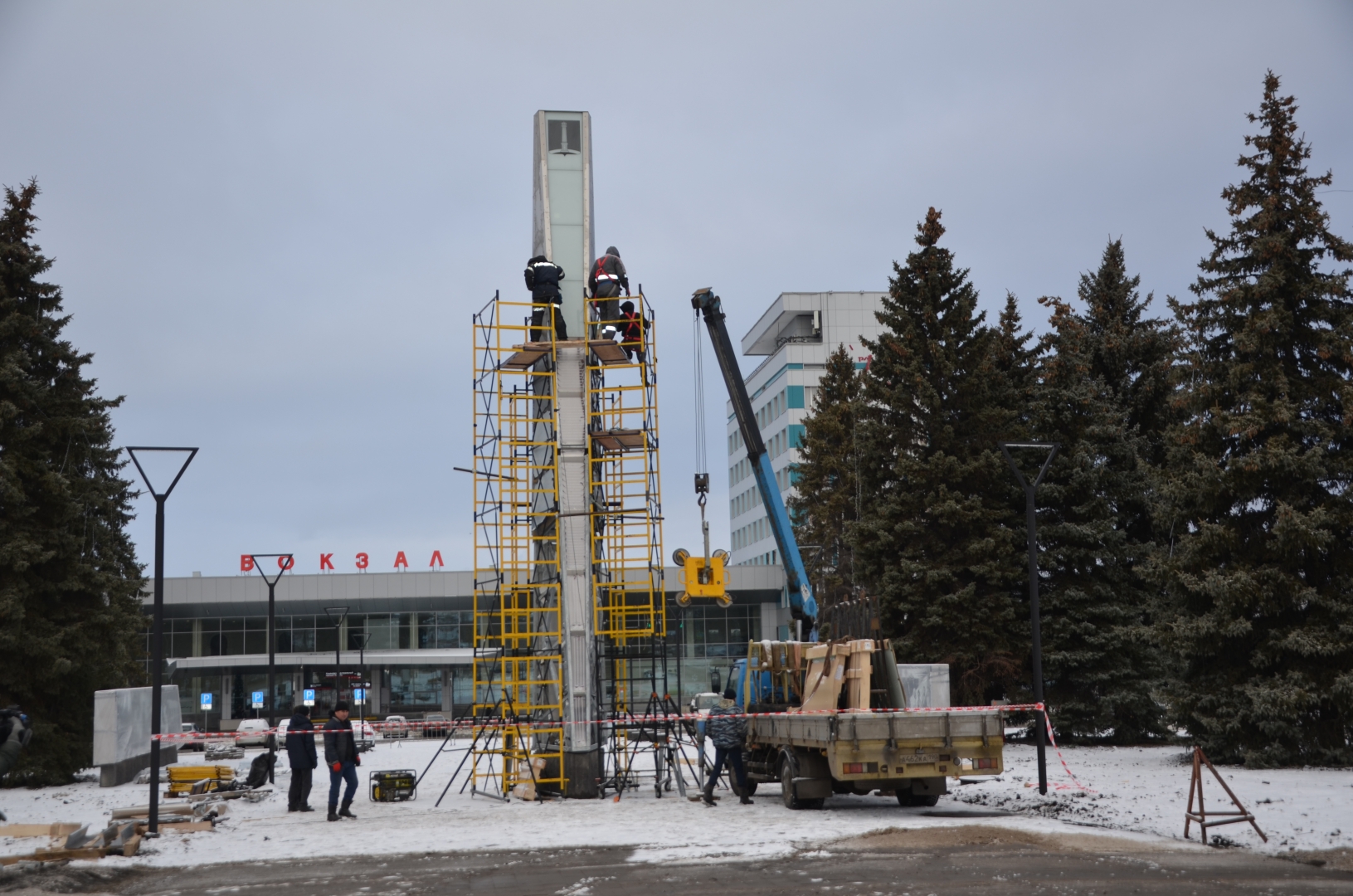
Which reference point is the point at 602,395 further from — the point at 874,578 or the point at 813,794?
the point at 874,578

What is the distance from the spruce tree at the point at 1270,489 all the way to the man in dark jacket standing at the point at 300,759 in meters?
16.5

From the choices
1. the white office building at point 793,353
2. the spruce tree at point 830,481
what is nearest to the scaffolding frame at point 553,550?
the spruce tree at point 830,481

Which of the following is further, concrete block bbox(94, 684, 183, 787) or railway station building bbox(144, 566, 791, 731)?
railway station building bbox(144, 566, 791, 731)

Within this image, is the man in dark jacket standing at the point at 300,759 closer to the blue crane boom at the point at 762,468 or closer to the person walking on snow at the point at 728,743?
the person walking on snow at the point at 728,743

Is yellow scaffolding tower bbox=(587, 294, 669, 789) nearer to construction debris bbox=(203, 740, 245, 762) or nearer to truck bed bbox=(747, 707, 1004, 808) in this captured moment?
truck bed bbox=(747, 707, 1004, 808)

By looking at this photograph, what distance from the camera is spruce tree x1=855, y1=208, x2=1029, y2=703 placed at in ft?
105

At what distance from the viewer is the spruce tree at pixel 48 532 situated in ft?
87.1

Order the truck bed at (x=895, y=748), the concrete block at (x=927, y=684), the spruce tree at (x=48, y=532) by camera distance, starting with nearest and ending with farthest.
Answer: the truck bed at (x=895, y=748) < the spruce tree at (x=48, y=532) < the concrete block at (x=927, y=684)

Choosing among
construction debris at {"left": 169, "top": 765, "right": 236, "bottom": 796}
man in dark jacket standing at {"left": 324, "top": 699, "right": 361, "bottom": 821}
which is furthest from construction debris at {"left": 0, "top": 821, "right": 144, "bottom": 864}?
construction debris at {"left": 169, "top": 765, "right": 236, "bottom": 796}

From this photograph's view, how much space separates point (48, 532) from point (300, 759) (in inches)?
425

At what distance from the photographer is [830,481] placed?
49906 mm

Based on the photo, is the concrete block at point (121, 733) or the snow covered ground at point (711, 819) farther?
the concrete block at point (121, 733)

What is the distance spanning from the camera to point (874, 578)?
111 feet

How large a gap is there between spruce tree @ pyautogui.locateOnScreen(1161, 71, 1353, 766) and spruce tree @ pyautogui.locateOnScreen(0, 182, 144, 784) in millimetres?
23229
